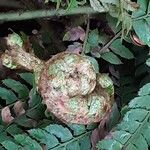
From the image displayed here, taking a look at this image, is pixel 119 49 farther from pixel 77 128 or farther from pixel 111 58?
Result: pixel 77 128

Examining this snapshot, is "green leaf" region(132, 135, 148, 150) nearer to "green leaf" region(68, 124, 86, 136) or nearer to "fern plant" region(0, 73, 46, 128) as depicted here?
"green leaf" region(68, 124, 86, 136)

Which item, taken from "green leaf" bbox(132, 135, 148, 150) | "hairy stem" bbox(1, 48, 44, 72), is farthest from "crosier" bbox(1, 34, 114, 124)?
"green leaf" bbox(132, 135, 148, 150)

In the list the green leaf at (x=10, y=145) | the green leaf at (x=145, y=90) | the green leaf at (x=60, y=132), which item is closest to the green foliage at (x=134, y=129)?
the green leaf at (x=145, y=90)

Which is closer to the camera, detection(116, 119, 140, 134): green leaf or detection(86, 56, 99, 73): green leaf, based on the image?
detection(116, 119, 140, 134): green leaf

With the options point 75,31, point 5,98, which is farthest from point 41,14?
point 5,98

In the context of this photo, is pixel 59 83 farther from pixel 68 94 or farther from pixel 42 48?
pixel 42 48

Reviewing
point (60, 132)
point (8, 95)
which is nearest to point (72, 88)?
point (60, 132)
